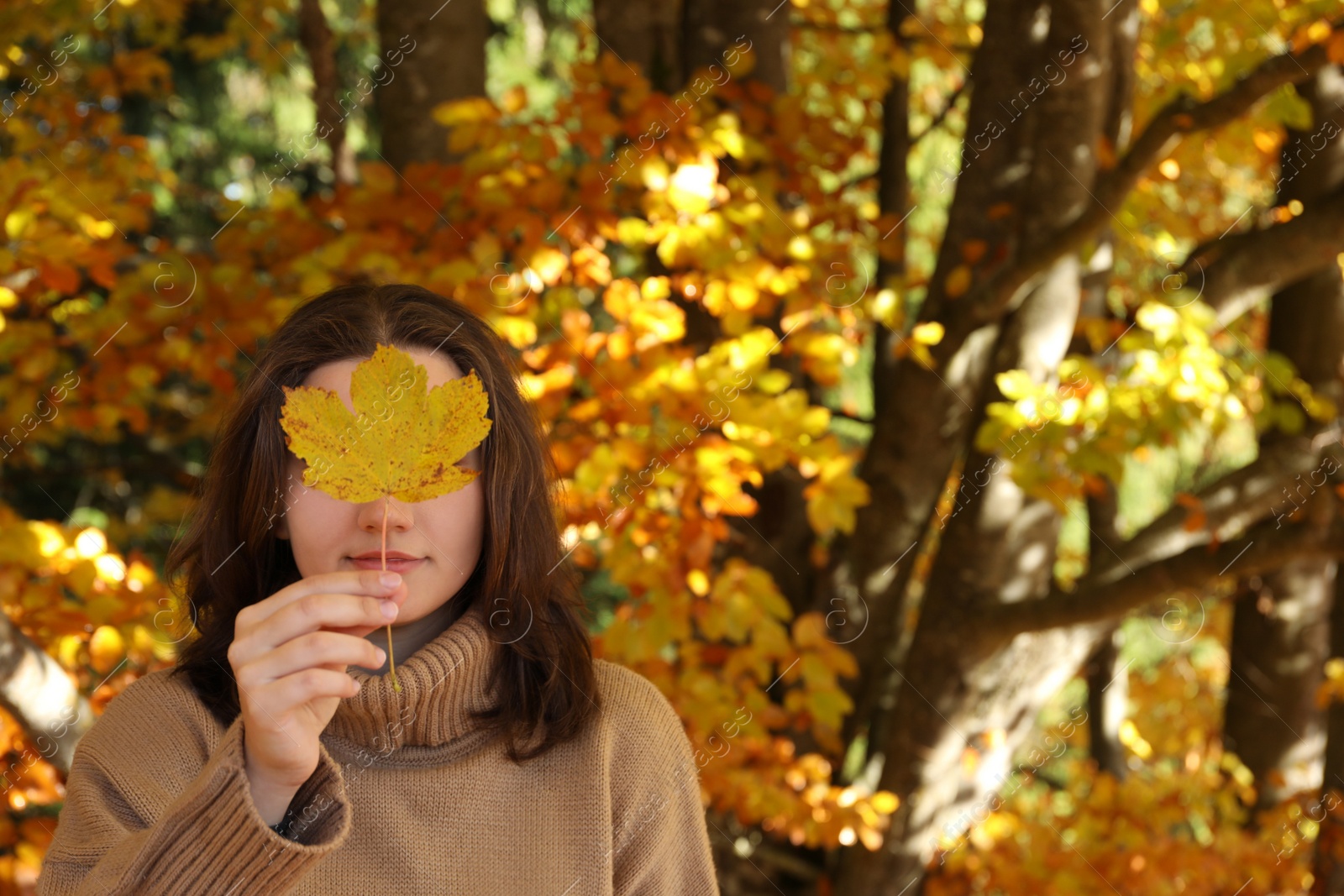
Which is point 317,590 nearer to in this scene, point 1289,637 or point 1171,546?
point 1171,546

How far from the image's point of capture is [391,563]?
143 centimetres

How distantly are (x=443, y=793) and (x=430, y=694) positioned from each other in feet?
0.52

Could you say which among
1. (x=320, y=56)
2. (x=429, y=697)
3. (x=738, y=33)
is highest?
(x=320, y=56)

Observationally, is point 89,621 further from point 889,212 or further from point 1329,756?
point 1329,756

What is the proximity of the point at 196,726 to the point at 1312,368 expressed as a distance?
459 centimetres

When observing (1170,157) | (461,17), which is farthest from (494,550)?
(1170,157)

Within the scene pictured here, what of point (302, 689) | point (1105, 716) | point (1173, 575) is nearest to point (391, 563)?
point (302, 689)

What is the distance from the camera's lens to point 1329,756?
507 cm

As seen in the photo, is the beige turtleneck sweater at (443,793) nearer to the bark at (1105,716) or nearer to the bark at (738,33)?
the bark at (738,33)

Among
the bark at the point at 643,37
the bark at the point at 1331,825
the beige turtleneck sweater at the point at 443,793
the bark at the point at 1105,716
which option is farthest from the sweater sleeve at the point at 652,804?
the bark at the point at 1105,716

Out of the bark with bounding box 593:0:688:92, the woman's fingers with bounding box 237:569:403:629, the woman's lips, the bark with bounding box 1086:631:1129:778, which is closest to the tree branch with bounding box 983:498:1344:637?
the bark with bounding box 593:0:688:92

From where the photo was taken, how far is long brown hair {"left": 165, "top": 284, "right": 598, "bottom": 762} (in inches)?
62.0

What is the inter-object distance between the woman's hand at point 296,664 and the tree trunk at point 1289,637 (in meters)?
4.52

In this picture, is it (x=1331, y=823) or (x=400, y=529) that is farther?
(x=1331, y=823)
